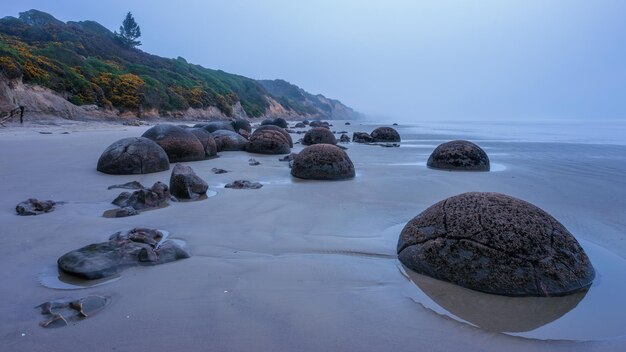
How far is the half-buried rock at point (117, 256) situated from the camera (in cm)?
297

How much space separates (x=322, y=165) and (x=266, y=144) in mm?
4844

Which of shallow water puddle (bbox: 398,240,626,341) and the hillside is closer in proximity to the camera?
shallow water puddle (bbox: 398,240,626,341)

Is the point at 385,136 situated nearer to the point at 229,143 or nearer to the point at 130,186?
the point at 229,143

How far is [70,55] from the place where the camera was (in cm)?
2775

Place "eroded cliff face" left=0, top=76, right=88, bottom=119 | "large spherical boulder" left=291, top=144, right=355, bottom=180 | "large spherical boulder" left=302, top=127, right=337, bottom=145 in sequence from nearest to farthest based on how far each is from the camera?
1. "large spherical boulder" left=291, top=144, right=355, bottom=180
2. "large spherical boulder" left=302, top=127, right=337, bottom=145
3. "eroded cliff face" left=0, top=76, right=88, bottom=119

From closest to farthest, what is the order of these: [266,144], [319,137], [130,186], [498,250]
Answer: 1. [498,250]
2. [130,186]
3. [266,144]
4. [319,137]

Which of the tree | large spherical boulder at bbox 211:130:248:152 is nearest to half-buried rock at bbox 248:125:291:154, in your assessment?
large spherical boulder at bbox 211:130:248:152

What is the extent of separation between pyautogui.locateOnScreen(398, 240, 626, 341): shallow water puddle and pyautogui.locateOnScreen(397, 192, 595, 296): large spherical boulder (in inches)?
2.9

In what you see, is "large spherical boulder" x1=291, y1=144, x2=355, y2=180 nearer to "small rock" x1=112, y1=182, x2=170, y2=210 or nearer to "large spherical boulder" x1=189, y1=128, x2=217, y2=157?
"small rock" x1=112, y1=182, x2=170, y2=210

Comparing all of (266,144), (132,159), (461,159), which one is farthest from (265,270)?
(266,144)

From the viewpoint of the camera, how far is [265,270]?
3.24 meters

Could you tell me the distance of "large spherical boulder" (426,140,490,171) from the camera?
9.53 m

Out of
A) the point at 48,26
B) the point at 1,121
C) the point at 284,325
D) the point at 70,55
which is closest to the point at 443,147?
the point at 284,325

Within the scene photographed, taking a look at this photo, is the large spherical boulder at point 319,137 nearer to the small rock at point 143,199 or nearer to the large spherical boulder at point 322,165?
the large spherical boulder at point 322,165
